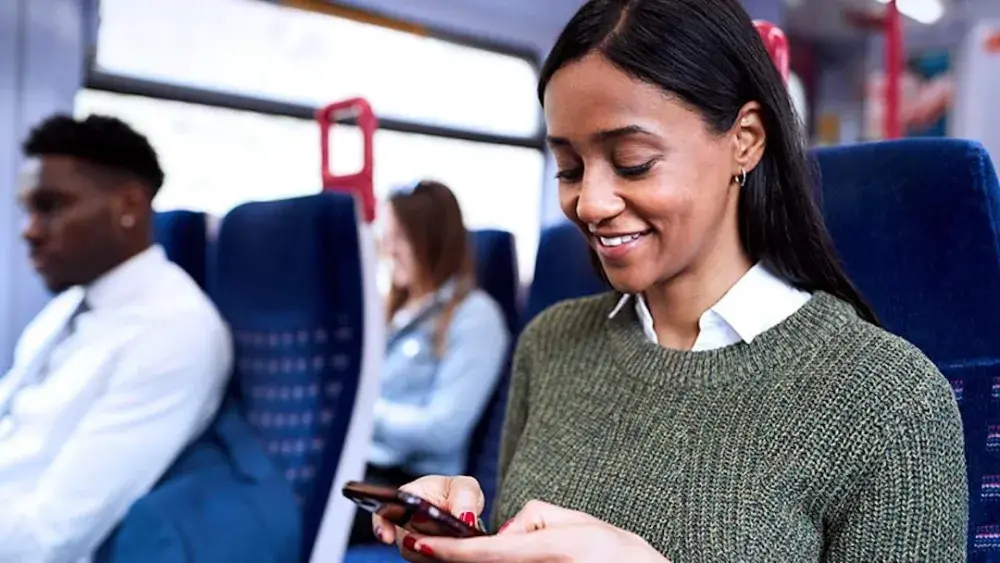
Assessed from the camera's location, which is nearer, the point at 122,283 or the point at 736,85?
the point at 736,85

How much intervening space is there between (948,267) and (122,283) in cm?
126

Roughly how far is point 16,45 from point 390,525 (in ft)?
Answer: 5.97

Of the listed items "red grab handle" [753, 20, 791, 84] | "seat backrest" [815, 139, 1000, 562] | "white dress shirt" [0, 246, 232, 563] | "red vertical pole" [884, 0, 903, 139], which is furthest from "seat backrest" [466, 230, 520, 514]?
"seat backrest" [815, 139, 1000, 562]

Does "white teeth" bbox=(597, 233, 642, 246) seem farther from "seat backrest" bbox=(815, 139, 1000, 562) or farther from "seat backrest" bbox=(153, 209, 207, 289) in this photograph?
"seat backrest" bbox=(153, 209, 207, 289)

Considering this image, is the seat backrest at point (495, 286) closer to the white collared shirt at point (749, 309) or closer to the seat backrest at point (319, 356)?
the seat backrest at point (319, 356)

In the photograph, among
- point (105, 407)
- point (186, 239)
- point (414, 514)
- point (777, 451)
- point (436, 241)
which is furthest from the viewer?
point (436, 241)

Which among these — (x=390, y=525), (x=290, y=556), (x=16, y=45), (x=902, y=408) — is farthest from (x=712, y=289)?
(x=16, y=45)

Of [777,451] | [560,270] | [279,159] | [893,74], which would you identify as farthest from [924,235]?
[279,159]

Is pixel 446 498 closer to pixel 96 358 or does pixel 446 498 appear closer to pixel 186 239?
pixel 96 358

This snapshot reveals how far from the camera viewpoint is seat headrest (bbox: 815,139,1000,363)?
917 mm

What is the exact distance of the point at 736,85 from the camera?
0.88 metres

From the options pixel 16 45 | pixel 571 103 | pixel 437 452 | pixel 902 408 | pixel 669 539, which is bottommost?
pixel 437 452

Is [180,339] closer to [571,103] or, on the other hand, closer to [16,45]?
[571,103]

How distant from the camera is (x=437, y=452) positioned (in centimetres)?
215
